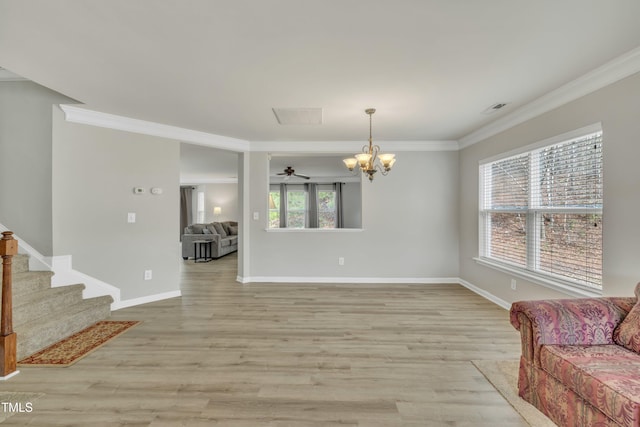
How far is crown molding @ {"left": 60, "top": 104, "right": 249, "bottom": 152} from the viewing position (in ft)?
11.2

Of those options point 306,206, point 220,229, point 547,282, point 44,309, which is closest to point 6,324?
point 44,309

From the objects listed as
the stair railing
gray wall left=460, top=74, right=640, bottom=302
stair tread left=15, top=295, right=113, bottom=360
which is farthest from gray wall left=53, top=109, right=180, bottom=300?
gray wall left=460, top=74, right=640, bottom=302

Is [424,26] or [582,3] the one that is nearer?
[582,3]

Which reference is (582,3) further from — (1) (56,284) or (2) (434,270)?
(1) (56,284)

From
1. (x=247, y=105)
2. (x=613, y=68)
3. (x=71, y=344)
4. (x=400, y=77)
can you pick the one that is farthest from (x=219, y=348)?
(x=613, y=68)

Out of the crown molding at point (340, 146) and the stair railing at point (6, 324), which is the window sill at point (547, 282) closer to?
the crown molding at point (340, 146)

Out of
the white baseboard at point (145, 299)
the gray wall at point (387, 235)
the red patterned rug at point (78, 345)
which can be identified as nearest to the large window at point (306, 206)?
the gray wall at point (387, 235)

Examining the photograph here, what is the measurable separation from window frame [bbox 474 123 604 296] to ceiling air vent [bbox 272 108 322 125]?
98.8 inches

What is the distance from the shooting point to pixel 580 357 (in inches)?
63.7

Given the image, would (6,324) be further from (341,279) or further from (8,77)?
(341,279)

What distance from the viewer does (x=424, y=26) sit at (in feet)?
6.05

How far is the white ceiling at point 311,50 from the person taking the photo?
1.71m

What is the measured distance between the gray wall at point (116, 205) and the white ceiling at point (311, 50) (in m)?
0.62

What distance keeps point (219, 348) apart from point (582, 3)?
3640 millimetres
